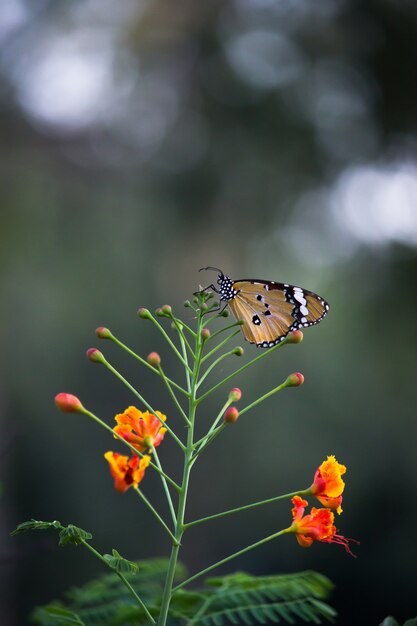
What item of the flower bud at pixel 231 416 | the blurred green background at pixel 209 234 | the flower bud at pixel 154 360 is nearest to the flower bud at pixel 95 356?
the flower bud at pixel 154 360

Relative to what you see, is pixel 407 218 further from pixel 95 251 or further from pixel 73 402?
pixel 73 402

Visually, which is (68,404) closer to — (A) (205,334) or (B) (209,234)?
(A) (205,334)

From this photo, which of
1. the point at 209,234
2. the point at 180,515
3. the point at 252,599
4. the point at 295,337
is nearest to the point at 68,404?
the point at 180,515

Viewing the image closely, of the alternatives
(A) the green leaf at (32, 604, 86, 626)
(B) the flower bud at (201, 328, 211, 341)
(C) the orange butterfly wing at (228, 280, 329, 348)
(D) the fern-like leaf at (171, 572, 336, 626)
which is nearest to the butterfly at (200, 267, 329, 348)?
(C) the orange butterfly wing at (228, 280, 329, 348)

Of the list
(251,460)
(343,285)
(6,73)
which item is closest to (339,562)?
(251,460)

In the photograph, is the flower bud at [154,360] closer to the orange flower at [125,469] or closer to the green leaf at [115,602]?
the orange flower at [125,469]
